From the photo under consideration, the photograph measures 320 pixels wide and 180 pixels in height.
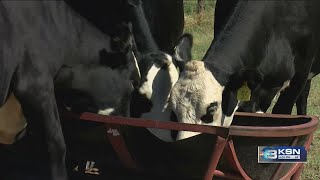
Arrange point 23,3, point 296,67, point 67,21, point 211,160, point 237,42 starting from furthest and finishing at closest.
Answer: point 296,67, point 237,42, point 67,21, point 23,3, point 211,160

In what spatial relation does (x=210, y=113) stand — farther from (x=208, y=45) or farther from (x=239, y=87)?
(x=208, y=45)

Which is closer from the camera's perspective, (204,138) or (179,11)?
(204,138)

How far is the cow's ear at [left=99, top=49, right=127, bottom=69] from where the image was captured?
161 inches

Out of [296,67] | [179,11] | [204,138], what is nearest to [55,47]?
[204,138]

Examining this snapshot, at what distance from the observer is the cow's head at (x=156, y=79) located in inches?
169

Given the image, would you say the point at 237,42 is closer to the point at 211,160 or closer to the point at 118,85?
the point at 118,85

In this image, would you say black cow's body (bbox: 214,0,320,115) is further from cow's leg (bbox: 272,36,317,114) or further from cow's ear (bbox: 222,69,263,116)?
cow's ear (bbox: 222,69,263,116)

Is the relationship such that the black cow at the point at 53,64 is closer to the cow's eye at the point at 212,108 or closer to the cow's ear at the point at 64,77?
the cow's ear at the point at 64,77

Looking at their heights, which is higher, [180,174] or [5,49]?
[5,49]

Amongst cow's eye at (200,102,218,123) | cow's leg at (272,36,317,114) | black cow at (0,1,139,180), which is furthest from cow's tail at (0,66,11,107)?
cow's leg at (272,36,317,114)

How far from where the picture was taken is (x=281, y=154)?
3.21 m

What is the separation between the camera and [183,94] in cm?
402

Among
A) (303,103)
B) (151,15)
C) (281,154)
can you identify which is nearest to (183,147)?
(281,154)

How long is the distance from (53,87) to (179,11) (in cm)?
291
